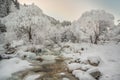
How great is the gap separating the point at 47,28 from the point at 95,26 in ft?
43.8

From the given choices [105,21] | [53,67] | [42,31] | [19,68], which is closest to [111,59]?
[53,67]

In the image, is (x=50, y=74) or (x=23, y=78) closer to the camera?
(x=23, y=78)

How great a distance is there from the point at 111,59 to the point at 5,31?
20232 millimetres

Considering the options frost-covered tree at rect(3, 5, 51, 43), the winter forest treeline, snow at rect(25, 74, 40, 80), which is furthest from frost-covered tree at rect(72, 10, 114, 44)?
snow at rect(25, 74, 40, 80)

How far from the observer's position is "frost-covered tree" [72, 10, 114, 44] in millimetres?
46594

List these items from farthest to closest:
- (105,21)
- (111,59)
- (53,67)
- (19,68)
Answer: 1. (105,21)
2. (111,59)
3. (53,67)
4. (19,68)

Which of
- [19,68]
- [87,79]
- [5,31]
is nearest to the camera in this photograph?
[87,79]

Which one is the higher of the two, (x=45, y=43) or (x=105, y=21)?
(x=105, y=21)

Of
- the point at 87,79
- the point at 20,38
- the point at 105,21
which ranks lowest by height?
the point at 87,79

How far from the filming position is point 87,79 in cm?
1684

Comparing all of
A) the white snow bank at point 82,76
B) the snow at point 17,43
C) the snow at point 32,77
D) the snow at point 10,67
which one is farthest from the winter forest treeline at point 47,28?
the white snow bank at point 82,76

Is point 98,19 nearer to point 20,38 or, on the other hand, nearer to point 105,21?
point 105,21

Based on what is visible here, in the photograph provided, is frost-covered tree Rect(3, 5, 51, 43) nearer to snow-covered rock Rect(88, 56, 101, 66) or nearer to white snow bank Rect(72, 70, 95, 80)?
snow-covered rock Rect(88, 56, 101, 66)

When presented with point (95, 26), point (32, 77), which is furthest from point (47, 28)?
point (32, 77)
